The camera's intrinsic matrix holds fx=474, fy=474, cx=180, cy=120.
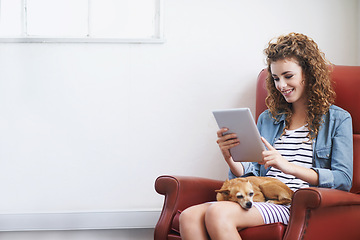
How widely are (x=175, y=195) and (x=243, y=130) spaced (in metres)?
0.39

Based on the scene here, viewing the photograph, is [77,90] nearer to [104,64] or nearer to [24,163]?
[104,64]

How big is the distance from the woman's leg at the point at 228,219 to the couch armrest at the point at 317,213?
0.48 feet

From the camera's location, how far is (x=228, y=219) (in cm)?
162

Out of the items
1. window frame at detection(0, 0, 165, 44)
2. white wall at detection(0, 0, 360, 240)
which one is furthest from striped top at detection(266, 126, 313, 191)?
window frame at detection(0, 0, 165, 44)

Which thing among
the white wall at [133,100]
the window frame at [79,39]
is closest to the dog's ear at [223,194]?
the white wall at [133,100]

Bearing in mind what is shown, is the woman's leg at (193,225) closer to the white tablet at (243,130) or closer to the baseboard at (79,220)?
the white tablet at (243,130)

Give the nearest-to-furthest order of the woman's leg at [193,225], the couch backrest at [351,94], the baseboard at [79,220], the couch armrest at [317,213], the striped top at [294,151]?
the couch armrest at [317,213] < the woman's leg at [193,225] < the striped top at [294,151] < the couch backrest at [351,94] < the baseboard at [79,220]

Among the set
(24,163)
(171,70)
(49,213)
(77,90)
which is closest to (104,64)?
(77,90)

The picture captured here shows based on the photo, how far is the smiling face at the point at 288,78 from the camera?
76.2 inches

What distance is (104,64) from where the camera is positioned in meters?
2.57

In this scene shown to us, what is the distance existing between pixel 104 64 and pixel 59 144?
0.50 m

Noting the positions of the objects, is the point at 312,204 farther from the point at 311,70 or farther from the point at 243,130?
the point at 311,70

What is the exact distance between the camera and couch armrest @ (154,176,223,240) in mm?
1862

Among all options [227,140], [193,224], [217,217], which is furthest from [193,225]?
[227,140]
